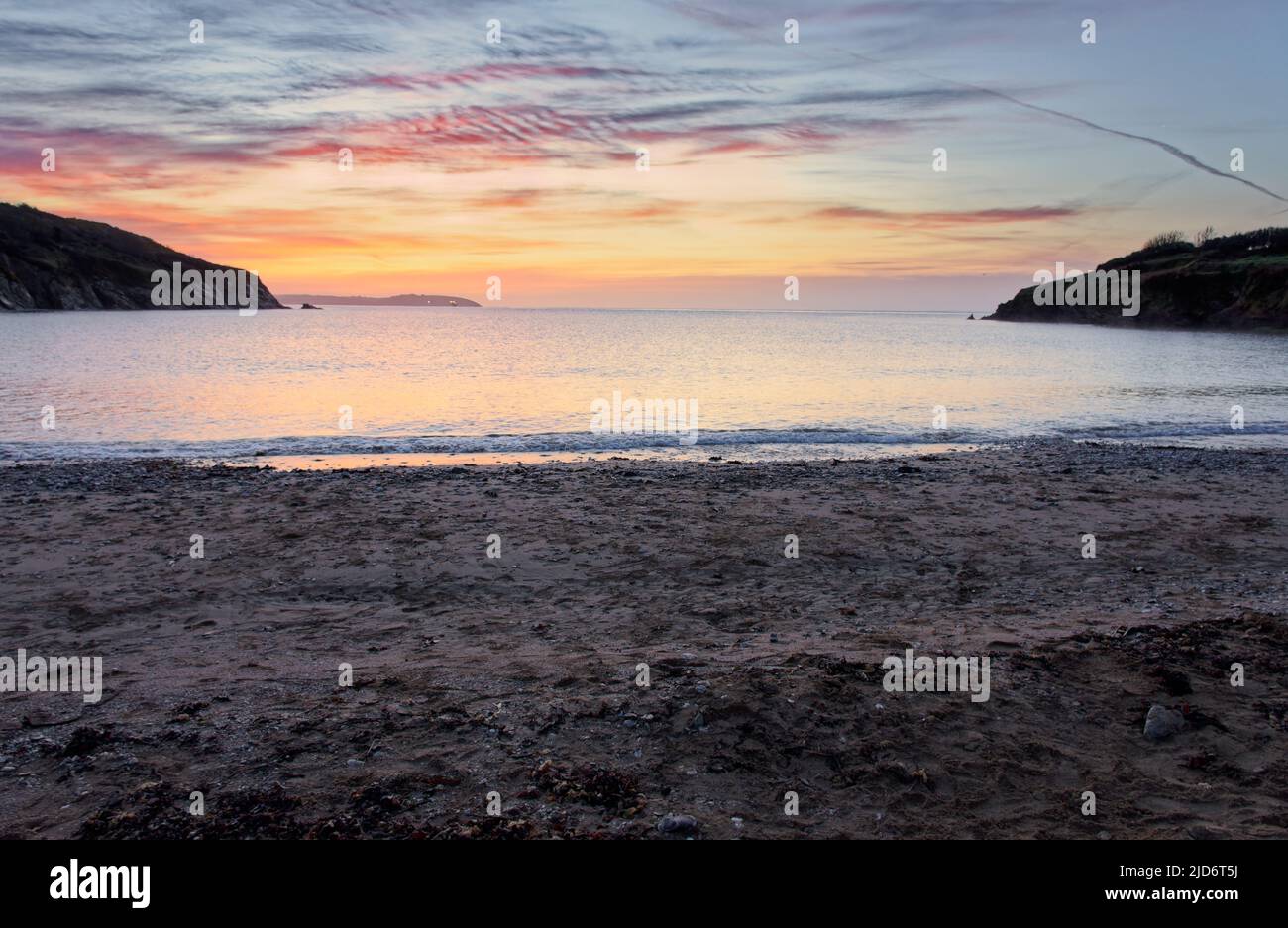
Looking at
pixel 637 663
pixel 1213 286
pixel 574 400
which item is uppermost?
pixel 1213 286

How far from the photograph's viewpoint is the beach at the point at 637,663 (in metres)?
4.71

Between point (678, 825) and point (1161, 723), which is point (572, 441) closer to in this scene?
point (1161, 723)

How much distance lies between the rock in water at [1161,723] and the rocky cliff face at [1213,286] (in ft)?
355

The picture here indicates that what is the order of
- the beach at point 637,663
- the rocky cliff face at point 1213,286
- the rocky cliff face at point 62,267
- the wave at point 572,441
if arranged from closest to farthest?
the beach at point 637,663, the wave at point 572,441, the rocky cliff face at point 1213,286, the rocky cliff face at point 62,267

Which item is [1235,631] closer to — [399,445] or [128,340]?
[399,445]

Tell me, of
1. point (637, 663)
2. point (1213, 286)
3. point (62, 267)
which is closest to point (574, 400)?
point (637, 663)

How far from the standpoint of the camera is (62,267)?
14700 centimetres

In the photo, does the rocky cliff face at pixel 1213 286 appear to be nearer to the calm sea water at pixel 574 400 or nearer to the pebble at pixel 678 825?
the calm sea water at pixel 574 400

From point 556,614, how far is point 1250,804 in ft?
19.3

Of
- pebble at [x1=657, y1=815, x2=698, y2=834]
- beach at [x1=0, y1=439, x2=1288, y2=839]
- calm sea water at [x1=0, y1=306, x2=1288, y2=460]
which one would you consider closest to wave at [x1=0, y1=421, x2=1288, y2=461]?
calm sea water at [x1=0, y1=306, x2=1288, y2=460]

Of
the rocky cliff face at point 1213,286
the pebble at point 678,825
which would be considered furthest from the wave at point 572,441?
the rocky cliff face at point 1213,286

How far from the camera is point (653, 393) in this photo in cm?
3572

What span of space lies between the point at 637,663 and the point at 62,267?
180739 millimetres
